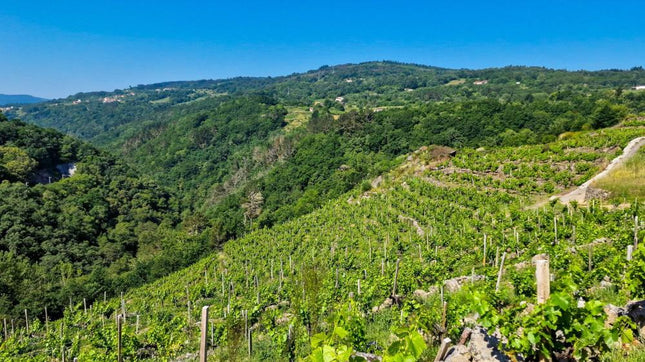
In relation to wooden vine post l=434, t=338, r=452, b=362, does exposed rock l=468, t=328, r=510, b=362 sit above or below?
below

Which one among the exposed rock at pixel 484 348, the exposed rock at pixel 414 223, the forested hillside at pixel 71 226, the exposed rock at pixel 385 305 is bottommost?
the forested hillside at pixel 71 226

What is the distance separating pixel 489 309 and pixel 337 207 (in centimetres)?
3546

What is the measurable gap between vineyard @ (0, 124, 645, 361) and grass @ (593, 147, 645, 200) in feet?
5.05

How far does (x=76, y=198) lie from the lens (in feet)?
203

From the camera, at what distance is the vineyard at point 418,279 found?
419 centimetres

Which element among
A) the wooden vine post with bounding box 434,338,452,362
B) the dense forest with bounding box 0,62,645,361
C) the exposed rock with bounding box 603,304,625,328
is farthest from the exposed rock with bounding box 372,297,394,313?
the wooden vine post with bounding box 434,338,452,362

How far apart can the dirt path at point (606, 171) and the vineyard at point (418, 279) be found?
4.00 feet

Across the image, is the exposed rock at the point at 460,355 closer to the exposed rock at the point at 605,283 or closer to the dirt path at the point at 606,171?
the exposed rock at the point at 605,283

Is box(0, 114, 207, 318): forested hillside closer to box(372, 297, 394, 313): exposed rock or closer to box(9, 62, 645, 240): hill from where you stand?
box(9, 62, 645, 240): hill

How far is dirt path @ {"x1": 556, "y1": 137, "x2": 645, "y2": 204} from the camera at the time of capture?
2163 centimetres

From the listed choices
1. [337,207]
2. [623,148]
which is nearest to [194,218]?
[337,207]

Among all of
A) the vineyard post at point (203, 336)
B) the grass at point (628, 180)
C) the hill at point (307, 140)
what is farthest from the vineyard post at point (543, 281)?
the hill at point (307, 140)

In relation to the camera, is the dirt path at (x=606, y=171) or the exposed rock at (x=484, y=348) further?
the dirt path at (x=606, y=171)

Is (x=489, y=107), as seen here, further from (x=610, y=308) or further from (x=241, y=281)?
(x=610, y=308)
